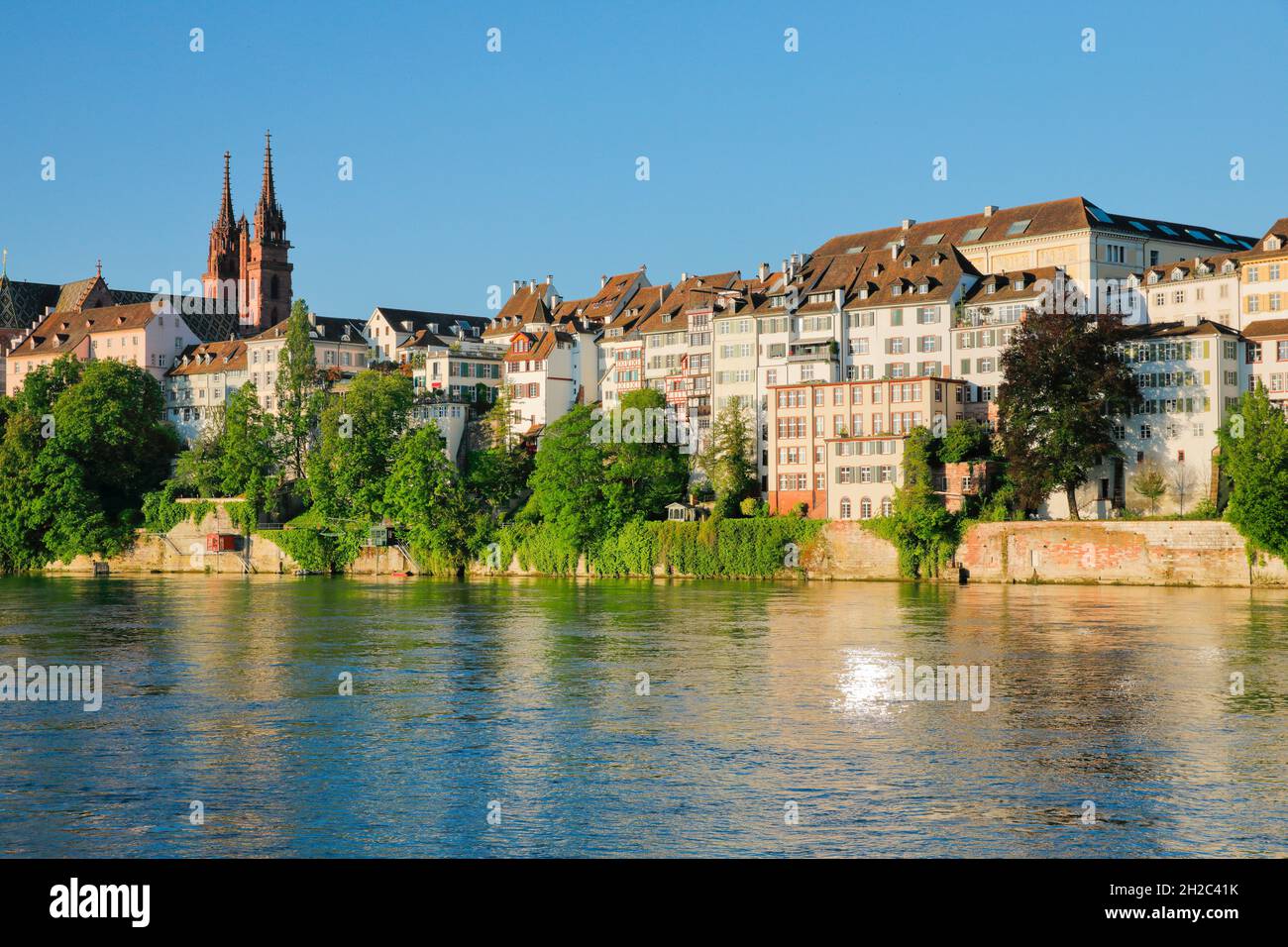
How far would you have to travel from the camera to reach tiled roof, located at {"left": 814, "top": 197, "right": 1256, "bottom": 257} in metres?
100

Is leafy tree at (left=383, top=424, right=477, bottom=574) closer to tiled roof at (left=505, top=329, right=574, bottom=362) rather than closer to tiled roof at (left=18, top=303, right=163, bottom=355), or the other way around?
tiled roof at (left=505, top=329, right=574, bottom=362)

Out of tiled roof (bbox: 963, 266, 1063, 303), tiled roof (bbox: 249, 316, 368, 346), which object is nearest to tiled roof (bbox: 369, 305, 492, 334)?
tiled roof (bbox: 249, 316, 368, 346)

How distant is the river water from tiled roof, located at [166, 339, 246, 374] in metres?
76.7

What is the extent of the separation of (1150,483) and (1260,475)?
10.6m

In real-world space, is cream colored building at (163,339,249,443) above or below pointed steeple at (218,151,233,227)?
below

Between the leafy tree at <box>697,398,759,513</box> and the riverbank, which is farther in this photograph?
the leafy tree at <box>697,398,759,513</box>

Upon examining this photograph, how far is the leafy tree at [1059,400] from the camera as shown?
265 feet

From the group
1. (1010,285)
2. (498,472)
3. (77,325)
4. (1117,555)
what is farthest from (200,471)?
(1117,555)

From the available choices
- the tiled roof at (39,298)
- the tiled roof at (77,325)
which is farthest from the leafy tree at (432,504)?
the tiled roof at (39,298)

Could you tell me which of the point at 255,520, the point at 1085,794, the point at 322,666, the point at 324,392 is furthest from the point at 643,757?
the point at 324,392

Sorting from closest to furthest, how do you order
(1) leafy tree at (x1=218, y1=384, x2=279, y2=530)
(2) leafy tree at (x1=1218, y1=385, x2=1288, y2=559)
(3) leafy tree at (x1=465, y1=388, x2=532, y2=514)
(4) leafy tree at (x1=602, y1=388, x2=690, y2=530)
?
(2) leafy tree at (x1=1218, y1=385, x2=1288, y2=559)
(4) leafy tree at (x1=602, y1=388, x2=690, y2=530)
(3) leafy tree at (x1=465, y1=388, x2=532, y2=514)
(1) leafy tree at (x1=218, y1=384, x2=279, y2=530)
